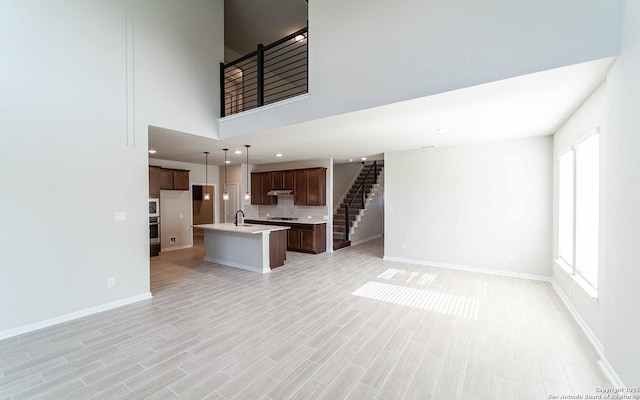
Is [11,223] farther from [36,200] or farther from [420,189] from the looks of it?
[420,189]

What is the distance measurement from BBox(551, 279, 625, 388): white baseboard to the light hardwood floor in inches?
2.4

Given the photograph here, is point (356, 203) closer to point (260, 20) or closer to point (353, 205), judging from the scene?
point (353, 205)

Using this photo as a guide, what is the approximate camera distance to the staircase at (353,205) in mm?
8741

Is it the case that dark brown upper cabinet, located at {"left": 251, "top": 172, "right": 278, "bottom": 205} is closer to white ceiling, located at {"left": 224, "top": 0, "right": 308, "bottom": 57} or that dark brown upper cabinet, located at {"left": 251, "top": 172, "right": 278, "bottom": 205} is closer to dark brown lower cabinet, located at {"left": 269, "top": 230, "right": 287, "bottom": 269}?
dark brown lower cabinet, located at {"left": 269, "top": 230, "right": 287, "bottom": 269}

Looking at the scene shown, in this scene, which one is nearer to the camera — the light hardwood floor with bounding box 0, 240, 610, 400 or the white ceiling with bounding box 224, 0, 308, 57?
the light hardwood floor with bounding box 0, 240, 610, 400

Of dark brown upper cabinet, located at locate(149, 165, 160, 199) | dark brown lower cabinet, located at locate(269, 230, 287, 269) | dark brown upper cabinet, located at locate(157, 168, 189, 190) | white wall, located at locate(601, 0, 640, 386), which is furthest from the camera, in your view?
dark brown upper cabinet, located at locate(157, 168, 189, 190)

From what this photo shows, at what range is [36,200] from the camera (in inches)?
127

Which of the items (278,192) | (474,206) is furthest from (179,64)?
(474,206)

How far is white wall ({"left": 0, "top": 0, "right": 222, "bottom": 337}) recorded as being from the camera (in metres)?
3.08

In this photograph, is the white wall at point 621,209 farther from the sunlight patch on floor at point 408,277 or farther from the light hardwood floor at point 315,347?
the sunlight patch on floor at point 408,277

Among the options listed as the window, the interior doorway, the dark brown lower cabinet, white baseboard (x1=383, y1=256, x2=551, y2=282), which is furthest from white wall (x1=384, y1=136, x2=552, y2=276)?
the interior doorway

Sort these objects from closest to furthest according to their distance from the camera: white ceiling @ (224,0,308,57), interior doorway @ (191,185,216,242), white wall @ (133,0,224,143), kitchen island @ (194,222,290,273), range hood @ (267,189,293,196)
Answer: white wall @ (133,0,224,143) → kitchen island @ (194,222,290,273) → white ceiling @ (224,0,308,57) → range hood @ (267,189,293,196) → interior doorway @ (191,185,216,242)

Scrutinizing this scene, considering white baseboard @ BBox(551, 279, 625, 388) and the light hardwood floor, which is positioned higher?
white baseboard @ BBox(551, 279, 625, 388)

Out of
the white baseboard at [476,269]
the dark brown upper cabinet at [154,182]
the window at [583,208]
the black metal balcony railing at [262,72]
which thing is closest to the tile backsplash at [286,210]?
the white baseboard at [476,269]
